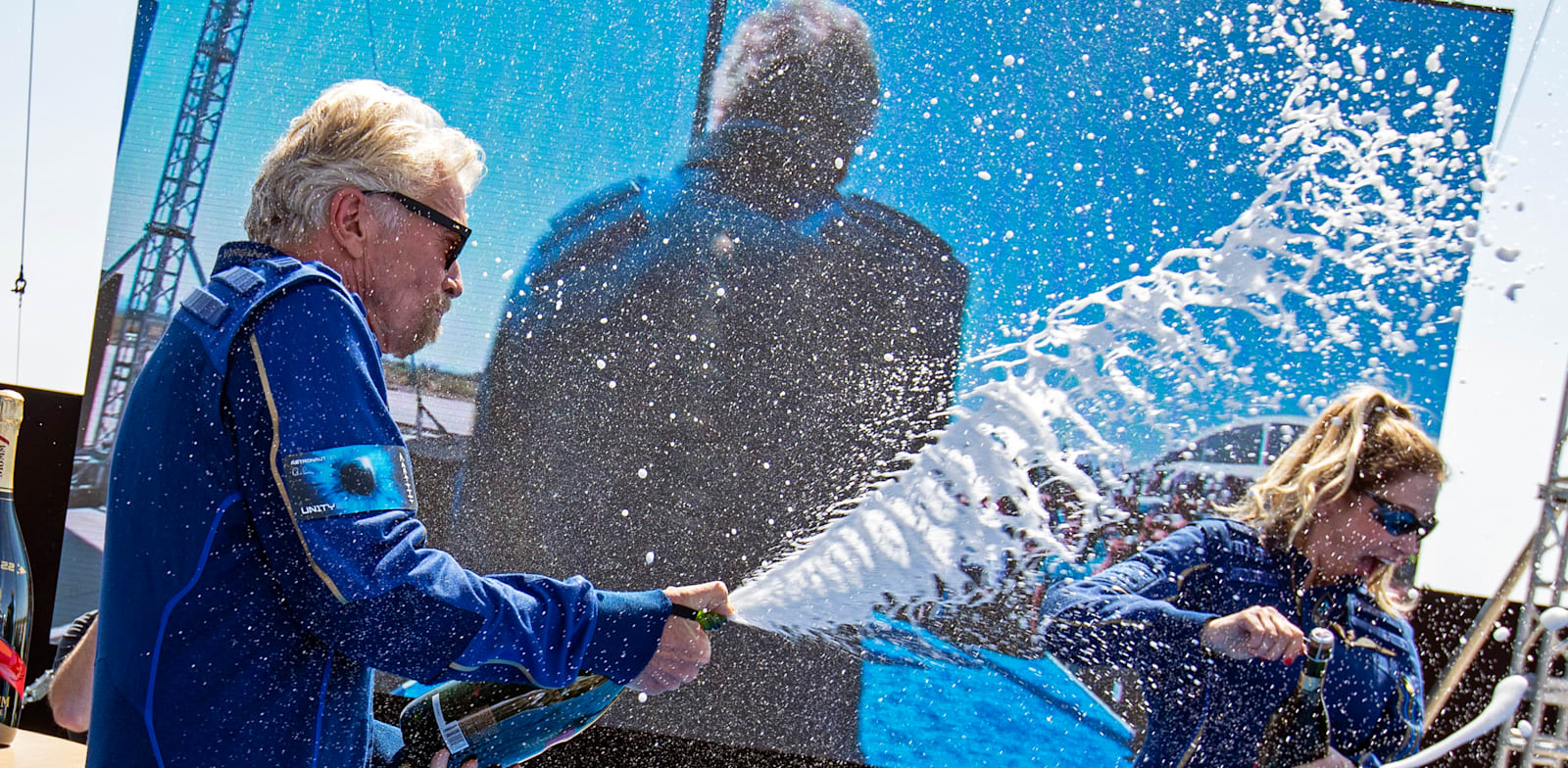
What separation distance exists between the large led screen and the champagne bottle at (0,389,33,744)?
2.36 metres

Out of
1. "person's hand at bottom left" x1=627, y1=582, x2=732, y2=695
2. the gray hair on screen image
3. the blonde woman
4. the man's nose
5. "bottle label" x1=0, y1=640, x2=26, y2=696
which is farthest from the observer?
the gray hair on screen image

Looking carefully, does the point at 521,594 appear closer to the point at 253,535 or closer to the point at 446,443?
the point at 253,535

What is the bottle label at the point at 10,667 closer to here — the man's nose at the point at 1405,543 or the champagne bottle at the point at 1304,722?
the champagne bottle at the point at 1304,722

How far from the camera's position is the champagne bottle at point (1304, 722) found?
1622mm

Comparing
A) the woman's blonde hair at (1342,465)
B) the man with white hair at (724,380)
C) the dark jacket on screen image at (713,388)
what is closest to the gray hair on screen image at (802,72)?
the man with white hair at (724,380)

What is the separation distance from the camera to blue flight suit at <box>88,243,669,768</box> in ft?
2.62

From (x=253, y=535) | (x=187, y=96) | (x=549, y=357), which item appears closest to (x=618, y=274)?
(x=549, y=357)

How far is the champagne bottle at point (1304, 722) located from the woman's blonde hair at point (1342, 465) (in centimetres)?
18

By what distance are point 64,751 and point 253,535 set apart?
577 millimetres

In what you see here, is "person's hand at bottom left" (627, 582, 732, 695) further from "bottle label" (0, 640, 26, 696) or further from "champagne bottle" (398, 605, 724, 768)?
"bottle label" (0, 640, 26, 696)

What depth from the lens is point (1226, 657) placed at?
1615mm

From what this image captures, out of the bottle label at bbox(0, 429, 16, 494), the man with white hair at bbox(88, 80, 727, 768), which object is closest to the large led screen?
the bottle label at bbox(0, 429, 16, 494)

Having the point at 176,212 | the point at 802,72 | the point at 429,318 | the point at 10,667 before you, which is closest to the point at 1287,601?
the point at 429,318

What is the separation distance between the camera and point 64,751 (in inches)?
45.7
